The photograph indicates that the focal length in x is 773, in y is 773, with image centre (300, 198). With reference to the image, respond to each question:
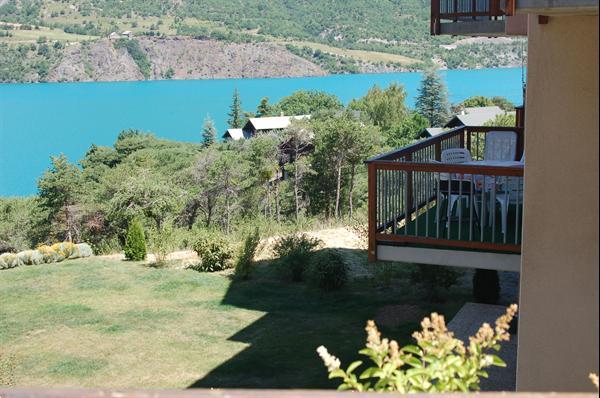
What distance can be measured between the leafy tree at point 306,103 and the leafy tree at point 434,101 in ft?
48.1

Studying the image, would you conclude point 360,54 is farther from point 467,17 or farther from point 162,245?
point 467,17

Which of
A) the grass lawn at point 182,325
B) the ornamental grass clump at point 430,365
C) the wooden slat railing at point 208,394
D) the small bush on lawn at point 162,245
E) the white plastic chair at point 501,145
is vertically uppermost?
the white plastic chair at point 501,145

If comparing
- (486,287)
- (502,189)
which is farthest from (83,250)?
(502,189)

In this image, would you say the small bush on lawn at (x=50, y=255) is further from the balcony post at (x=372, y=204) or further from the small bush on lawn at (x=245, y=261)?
the balcony post at (x=372, y=204)

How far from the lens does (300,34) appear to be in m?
172

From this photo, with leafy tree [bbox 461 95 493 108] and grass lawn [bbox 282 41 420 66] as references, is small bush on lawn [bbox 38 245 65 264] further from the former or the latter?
grass lawn [bbox 282 41 420 66]

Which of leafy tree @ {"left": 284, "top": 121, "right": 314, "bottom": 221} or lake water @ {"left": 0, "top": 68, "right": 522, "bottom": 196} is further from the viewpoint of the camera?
lake water @ {"left": 0, "top": 68, "right": 522, "bottom": 196}

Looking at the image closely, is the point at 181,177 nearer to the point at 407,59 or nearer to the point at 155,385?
the point at 155,385

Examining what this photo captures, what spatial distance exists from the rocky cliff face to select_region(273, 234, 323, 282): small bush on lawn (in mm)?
149069

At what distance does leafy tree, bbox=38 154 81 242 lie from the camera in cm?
3447

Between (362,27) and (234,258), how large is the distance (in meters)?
161

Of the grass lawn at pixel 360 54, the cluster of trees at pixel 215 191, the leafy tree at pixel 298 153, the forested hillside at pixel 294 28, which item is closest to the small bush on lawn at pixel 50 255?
the cluster of trees at pixel 215 191

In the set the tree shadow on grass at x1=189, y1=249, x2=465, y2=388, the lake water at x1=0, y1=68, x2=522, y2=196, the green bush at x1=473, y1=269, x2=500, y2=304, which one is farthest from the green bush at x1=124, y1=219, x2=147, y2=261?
the lake water at x1=0, y1=68, x2=522, y2=196

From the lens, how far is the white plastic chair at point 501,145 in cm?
1197
